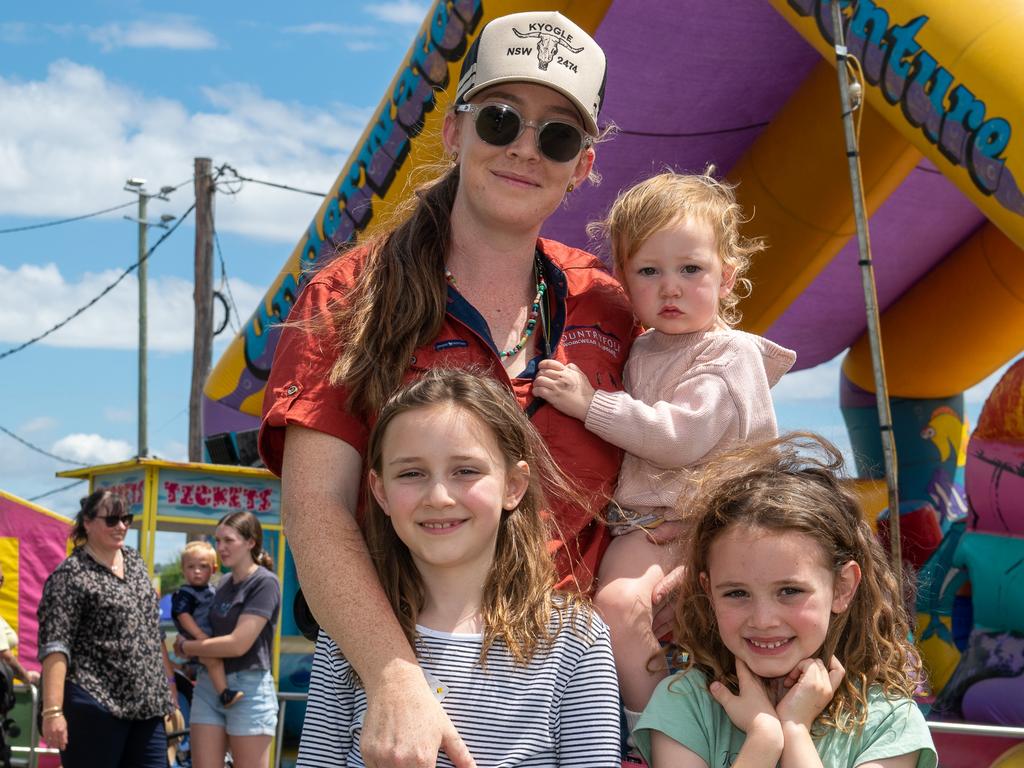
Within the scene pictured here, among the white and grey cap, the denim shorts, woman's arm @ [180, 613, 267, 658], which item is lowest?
the denim shorts

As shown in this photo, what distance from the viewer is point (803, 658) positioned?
1754 mm

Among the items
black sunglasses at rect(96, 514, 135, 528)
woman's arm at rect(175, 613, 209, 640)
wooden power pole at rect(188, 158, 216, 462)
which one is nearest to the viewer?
black sunglasses at rect(96, 514, 135, 528)

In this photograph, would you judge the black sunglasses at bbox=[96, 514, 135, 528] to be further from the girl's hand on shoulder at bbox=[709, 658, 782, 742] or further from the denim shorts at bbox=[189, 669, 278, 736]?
the girl's hand on shoulder at bbox=[709, 658, 782, 742]

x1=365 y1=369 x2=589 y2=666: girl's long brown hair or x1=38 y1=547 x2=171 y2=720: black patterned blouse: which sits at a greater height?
x1=38 y1=547 x2=171 y2=720: black patterned blouse

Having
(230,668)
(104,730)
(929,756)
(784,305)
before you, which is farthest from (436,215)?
(784,305)

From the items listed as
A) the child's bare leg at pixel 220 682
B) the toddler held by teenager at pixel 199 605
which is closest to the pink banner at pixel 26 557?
the toddler held by teenager at pixel 199 605

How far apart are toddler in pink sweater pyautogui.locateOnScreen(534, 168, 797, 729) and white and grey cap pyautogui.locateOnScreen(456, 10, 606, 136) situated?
0.83 ft

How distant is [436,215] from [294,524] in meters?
0.55

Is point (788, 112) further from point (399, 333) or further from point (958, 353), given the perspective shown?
point (399, 333)

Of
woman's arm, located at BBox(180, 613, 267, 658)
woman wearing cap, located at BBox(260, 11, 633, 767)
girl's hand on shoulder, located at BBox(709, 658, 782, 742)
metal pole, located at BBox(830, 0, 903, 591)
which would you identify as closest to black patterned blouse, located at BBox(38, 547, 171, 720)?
woman's arm, located at BBox(180, 613, 267, 658)

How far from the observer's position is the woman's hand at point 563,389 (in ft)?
6.28

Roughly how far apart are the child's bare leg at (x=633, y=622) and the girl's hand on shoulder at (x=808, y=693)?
231 mm

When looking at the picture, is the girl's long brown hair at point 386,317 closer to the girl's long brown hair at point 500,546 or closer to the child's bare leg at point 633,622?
the girl's long brown hair at point 500,546

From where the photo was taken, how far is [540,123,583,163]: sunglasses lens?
192 centimetres
